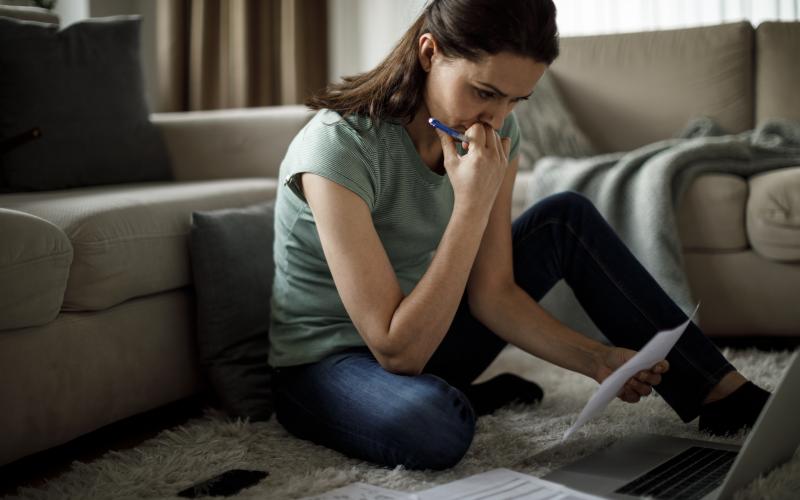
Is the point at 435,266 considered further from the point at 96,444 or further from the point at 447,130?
the point at 96,444

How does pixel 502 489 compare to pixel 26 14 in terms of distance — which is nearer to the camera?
pixel 502 489

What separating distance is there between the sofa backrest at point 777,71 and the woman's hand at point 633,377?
5.54 ft

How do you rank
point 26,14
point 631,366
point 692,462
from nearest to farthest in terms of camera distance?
point 631,366, point 692,462, point 26,14

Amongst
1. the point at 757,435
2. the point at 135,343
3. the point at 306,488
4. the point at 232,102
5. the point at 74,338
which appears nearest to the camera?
the point at 757,435

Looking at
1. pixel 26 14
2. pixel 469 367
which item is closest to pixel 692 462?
pixel 469 367

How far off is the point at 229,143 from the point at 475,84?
47.5 inches

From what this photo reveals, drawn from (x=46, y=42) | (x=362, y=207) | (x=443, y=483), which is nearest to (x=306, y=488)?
(x=443, y=483)

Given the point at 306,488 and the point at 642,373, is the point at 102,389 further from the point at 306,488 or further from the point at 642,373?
the point at 642,373

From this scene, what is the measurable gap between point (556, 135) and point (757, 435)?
5.88ft

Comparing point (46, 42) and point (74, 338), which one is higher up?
point (46, 42)

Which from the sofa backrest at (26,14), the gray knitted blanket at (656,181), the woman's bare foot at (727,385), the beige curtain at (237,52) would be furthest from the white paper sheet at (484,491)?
the beige curtain at (237,52)

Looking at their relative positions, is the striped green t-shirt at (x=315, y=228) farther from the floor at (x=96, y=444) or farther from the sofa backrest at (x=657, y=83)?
the sofa backrest at (x=657, y=83)

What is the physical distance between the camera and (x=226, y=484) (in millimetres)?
1169

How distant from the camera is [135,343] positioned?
148 centimetres
